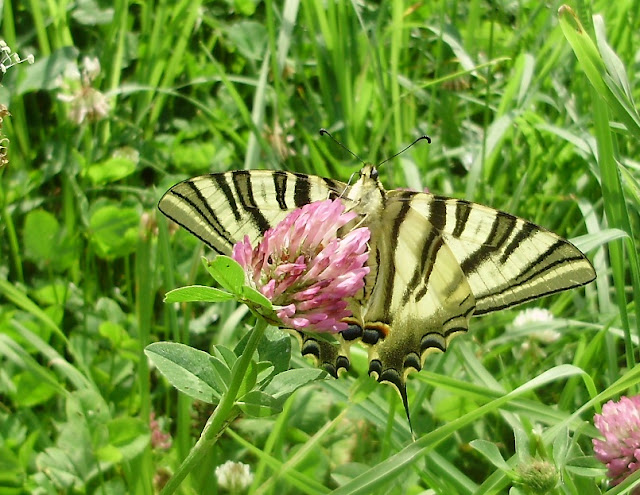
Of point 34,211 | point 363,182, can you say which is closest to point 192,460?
point 363,182

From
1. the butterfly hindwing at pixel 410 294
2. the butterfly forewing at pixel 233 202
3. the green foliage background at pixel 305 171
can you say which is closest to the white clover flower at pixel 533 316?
the green foliage background at pixel 305 171

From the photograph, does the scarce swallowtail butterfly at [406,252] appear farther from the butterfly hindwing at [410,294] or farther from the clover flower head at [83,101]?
the clover flower head at [83,101]

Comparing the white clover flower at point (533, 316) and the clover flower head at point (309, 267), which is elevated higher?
the clover flower head at point (309, 267)

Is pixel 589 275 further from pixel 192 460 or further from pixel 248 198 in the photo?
pixel 192 460

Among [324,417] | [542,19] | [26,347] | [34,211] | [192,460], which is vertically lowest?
[324,417]

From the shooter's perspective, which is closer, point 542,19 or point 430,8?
point 430,8
